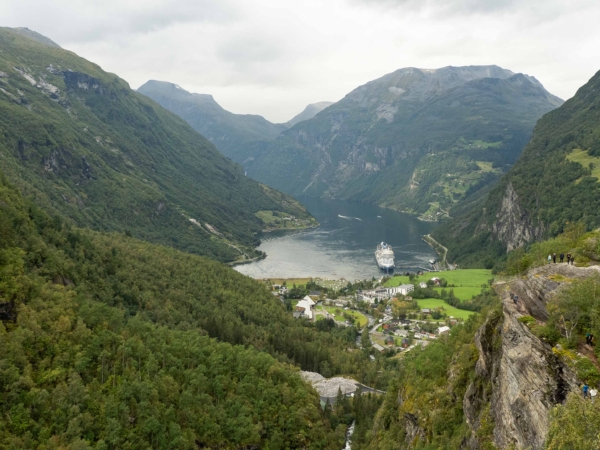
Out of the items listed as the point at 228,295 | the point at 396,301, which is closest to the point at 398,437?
the point at 228,295

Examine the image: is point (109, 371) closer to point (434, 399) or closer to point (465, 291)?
point (434, 399)

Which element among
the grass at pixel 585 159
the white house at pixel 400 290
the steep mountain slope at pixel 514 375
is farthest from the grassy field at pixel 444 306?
the steep mountain slope at pixel 514 375

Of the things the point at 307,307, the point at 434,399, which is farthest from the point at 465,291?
the point at 434,399

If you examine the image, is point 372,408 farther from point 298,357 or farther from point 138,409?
point 138,409

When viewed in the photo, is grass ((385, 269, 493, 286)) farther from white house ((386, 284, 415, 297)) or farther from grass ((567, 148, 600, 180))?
grass ((567, 148, 600, 180))

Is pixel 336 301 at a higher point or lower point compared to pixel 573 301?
lower

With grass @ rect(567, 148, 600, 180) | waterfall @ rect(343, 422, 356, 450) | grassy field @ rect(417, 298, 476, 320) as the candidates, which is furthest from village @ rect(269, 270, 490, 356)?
grass @ rect(567, 148, 600, 180)
